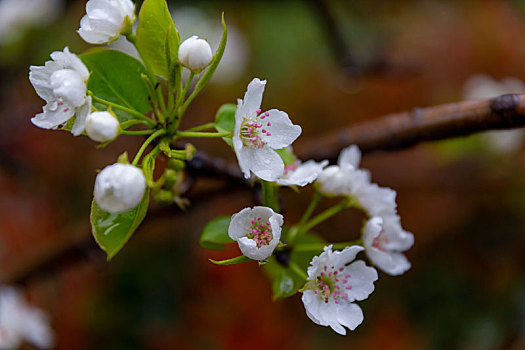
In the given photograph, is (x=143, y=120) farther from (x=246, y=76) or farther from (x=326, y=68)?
(x=326, y=68)

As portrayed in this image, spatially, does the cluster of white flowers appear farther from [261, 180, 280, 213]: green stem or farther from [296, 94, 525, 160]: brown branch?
[296, 94, 525, 160]: brown branch

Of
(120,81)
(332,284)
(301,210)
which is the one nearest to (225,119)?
(120,81)

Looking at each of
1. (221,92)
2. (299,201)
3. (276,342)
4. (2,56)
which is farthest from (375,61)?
(2,56)

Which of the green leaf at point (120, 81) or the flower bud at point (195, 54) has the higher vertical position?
the flower bud at point (195, 54)

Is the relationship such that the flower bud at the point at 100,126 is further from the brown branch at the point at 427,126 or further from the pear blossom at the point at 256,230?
the brown branch at the point at 427,126

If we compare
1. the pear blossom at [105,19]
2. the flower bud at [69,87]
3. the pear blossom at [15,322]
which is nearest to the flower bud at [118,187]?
the flower bud at [69,87]
